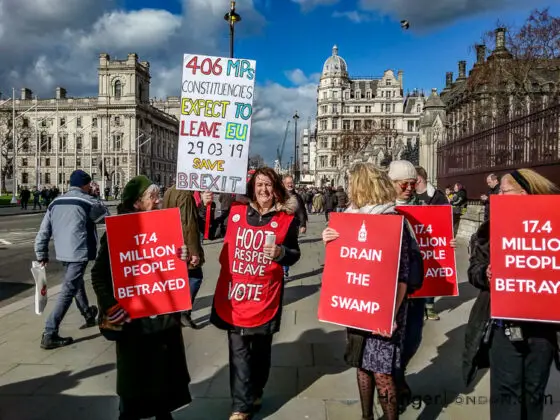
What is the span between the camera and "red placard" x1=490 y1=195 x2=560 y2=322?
9.54 ft

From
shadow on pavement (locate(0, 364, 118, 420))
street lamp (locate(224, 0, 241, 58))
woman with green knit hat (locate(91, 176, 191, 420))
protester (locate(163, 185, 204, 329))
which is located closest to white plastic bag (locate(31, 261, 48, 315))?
shadow on pavement (locate(0, 364, 118, 420))

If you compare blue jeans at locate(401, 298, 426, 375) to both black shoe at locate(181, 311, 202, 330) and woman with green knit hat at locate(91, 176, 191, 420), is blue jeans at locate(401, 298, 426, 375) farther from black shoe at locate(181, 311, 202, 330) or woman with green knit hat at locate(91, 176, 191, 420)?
black shoe at locate(181, 311, 202, 330)

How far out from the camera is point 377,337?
324 cm

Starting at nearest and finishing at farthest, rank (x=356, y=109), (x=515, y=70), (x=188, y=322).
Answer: (x=188, y=322)
(x=515, y=70)
(x=356, y=109)

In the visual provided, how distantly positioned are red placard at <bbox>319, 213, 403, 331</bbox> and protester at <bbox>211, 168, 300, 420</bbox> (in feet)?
1.27

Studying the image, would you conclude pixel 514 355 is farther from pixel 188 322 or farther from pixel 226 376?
pixel 188 322

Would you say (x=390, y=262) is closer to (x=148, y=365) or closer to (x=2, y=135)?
(x=148, y=365)

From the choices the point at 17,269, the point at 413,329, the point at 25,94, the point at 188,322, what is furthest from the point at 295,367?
the point at 25,94

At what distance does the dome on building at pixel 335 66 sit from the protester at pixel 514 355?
373ft

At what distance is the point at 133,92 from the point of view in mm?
95812

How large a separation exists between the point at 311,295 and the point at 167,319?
498 cm

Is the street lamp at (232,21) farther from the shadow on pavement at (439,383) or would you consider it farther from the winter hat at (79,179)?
the shadow on pavement at (439,383)

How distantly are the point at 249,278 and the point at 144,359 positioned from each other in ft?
2.87

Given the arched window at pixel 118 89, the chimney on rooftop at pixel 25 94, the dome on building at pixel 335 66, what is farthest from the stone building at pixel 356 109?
the chimney on rooftop at pixel 25 94
